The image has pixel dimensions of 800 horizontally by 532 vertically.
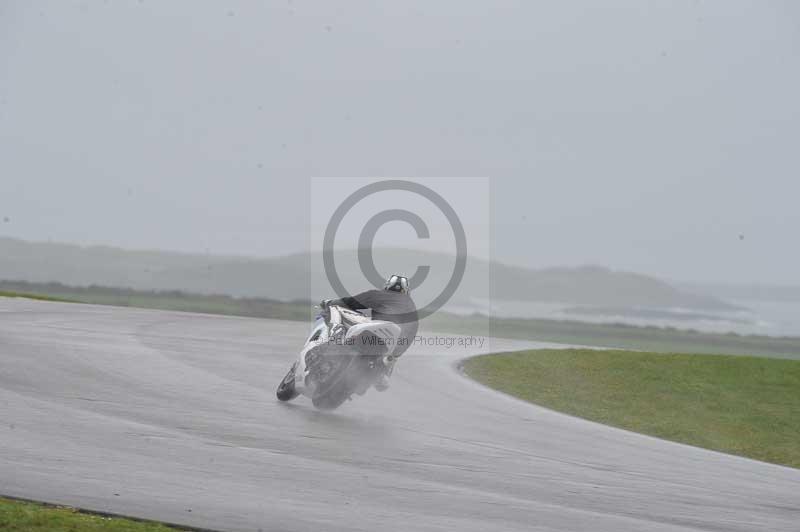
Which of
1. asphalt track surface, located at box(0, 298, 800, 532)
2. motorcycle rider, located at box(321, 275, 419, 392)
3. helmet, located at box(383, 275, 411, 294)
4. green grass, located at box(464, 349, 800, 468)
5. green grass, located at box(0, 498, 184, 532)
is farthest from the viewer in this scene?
green grass, located at box(464, 349, 800, 468)

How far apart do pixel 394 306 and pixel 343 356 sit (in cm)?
83

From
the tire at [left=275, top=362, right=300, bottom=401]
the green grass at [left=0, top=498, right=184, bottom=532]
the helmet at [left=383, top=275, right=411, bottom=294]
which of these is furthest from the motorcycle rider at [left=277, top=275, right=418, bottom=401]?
the green grass at [left=0, top=498, right=184, bottom=532]

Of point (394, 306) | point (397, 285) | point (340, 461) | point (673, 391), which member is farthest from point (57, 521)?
point (673, 391)

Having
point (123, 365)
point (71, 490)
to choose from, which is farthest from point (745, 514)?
point (123, 365)

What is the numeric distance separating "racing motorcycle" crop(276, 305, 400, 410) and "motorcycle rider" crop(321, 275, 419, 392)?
127 mm

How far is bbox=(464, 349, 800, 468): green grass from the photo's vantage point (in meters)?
14.8

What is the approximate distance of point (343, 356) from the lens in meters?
12.2

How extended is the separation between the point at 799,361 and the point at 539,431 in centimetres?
1328

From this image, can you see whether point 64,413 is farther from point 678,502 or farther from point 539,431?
point 678,502

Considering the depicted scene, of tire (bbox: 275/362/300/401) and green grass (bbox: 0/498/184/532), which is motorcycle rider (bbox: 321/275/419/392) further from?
green grass (bbox: 0/498/184/532)

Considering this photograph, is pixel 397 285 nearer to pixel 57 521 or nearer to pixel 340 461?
pixel 340 461

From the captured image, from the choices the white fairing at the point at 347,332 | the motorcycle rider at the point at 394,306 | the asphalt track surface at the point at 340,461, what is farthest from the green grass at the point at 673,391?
the white fairing at the point at 347,332

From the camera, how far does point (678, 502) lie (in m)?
8.95

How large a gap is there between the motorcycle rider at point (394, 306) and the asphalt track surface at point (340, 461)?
3.02 feet
